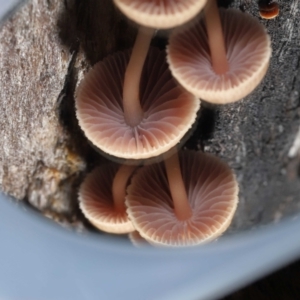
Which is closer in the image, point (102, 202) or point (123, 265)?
point (123, 265)

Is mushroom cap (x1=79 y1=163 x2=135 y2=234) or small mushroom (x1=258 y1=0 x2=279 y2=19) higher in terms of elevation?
small mushroom (x1=258 y1=0 x2=279 y2=19)

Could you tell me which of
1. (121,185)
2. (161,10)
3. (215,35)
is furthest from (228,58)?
(121,185)

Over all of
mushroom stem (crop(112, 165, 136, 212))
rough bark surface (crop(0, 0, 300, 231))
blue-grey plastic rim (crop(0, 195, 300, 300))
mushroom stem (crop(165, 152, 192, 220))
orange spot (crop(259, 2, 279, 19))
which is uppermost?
rough bark surface (crop(0, 0, 300, 231))

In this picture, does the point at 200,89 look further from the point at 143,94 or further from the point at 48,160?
the point at 48,160

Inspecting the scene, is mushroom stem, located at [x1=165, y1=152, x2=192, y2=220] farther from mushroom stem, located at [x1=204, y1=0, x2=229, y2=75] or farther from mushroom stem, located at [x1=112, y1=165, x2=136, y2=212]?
mushroom stem, located at [x1=204, y1=0, x2=229, y2=75]

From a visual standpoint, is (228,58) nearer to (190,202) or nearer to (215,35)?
(215,35)

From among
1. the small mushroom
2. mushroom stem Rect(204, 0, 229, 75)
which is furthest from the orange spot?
mushroom stem Rect(204, 0, 229, 75)
